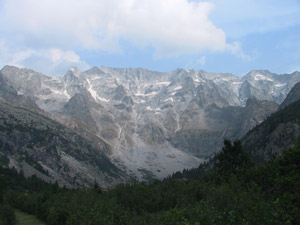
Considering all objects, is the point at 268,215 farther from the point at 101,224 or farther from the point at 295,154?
the point at 101,224

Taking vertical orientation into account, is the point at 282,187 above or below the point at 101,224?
above

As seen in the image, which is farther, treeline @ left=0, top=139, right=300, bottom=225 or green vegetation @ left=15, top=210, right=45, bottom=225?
green vegetation @ left=15, top=210, right=45, bottom=225

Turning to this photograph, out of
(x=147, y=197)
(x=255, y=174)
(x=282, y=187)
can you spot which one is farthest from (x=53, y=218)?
(x=282, y=187)

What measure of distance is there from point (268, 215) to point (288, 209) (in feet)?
10.4

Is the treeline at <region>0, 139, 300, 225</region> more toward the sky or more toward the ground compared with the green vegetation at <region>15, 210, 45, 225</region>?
more toward the sky

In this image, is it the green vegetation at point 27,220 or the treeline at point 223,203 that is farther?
the green vegetation at point 27,220

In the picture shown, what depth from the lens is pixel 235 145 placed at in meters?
94.4

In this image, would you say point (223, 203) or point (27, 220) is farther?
point (27, 220)

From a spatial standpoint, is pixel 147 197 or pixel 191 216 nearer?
pixel 191 216

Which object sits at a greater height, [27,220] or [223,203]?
[223,203]

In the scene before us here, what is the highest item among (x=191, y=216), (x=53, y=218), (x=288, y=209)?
(x=288, y=209)

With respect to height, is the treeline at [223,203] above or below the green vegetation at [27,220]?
above

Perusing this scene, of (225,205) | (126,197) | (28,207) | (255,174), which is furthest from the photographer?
(28,207)

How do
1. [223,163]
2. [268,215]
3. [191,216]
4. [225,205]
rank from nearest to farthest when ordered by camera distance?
[268,215], [191,216], [225,205], [223,163]
